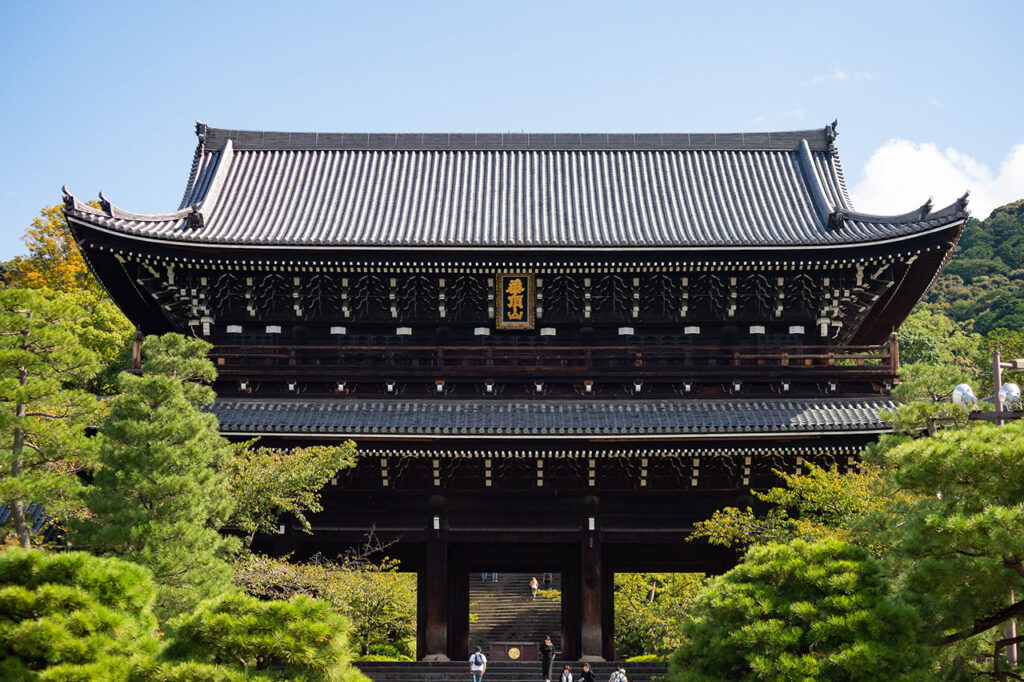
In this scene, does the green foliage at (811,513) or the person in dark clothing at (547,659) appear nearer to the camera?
the green foliage at (811,513)

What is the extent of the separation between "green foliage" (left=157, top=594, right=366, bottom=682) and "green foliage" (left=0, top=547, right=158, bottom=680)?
0.54 meters

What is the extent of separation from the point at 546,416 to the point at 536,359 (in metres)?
2.19

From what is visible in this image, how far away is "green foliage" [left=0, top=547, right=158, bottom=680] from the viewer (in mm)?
10359

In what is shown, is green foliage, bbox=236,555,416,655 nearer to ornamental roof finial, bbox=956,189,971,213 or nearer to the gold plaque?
the gold plaque

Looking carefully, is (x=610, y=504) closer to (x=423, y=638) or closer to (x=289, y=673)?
(x=423, y=638)

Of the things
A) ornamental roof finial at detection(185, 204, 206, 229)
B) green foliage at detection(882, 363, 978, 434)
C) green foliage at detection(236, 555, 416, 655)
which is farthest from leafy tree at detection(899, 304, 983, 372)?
ornamental roof finial at detection(185, 204, 206, 229)

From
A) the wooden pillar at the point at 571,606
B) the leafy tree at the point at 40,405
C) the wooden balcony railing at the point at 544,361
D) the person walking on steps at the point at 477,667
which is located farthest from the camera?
the wooden balcony railing at the point at 544,361

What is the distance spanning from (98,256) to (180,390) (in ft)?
27.1

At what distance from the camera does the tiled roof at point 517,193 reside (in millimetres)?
23141

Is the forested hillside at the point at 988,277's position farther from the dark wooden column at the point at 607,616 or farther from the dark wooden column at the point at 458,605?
the dark wooden column at the point at 458,605

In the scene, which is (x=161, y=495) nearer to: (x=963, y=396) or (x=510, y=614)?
(x=963, y=396)

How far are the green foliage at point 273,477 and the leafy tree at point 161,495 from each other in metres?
1.53

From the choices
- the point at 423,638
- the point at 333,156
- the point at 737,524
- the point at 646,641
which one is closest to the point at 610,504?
the point at 737,524

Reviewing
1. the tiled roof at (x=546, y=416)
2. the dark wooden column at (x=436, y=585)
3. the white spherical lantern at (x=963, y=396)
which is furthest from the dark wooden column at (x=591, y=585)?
the white spherical lantern at (x=963, y=396)
